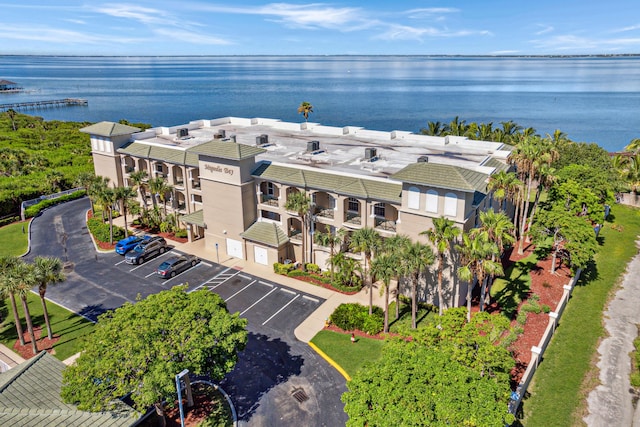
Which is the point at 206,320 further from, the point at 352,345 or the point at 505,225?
the point at 505,225

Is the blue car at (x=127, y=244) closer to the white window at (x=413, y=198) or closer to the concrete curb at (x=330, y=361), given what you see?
the concrete curb at (x=330, y=361)

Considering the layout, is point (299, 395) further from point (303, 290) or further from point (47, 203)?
point (47, 203)

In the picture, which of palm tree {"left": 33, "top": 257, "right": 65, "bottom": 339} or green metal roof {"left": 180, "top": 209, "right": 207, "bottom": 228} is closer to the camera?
palm tree {"left": 33, "top": 257, "right": 65, "bottom": 339}

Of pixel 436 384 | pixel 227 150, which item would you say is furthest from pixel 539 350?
pixel 227 150

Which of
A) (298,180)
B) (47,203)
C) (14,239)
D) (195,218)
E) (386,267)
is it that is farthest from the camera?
(47,203)

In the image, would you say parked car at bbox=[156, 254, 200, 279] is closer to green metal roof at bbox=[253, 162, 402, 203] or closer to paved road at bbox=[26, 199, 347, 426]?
paved road at bbox=[26, 199, 347, 426]

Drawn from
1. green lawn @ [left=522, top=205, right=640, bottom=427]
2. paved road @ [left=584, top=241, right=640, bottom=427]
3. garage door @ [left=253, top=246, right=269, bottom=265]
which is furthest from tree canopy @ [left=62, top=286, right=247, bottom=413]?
paved road @ [left=584, top=241, right=640, bottom=427]
